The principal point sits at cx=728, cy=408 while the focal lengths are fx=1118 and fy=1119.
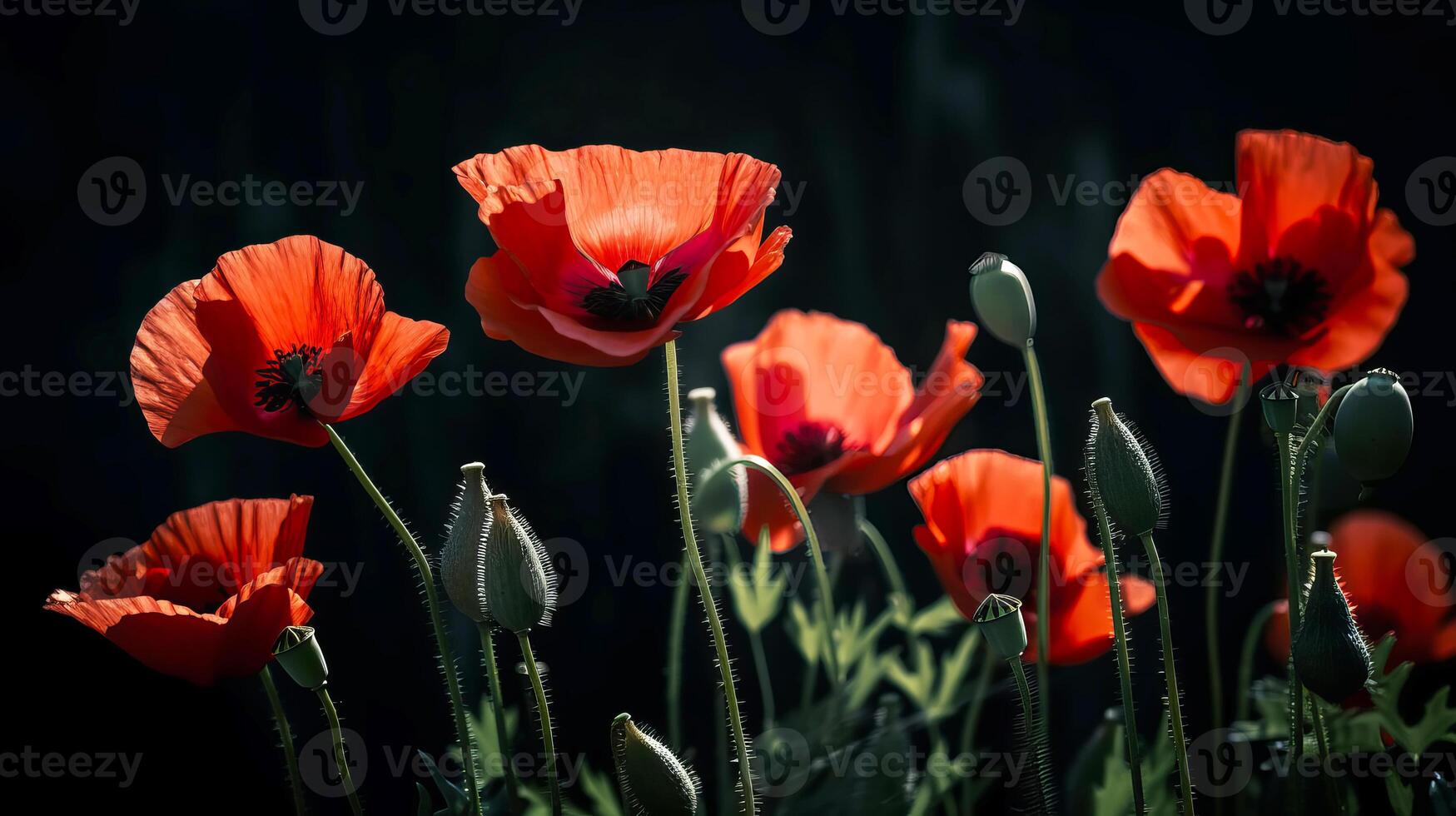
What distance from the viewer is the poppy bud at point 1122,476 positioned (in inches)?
25.0

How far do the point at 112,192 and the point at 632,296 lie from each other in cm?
90

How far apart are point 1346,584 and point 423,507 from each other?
1011 mm

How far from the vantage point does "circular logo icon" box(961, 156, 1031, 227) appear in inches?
56.4

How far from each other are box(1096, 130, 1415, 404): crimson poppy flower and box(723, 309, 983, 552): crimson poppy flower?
14 cm

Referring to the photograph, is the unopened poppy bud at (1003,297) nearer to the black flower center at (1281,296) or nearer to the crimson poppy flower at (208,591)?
the black flower center at (1281,296)

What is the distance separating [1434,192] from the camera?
1.38 metres

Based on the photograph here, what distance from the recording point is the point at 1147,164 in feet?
4.65

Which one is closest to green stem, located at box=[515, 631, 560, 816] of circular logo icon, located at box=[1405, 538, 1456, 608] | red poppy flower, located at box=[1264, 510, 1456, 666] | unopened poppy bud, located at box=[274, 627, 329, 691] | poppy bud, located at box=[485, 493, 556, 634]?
poppy bud, located at box=[485, 493, 556, 634]

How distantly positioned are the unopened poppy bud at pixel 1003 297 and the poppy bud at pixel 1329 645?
9.5 inches

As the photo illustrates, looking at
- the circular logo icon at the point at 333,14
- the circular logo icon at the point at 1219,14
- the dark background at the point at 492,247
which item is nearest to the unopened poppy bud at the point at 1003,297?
the dark background at the point at 492,247

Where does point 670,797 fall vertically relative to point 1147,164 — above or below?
below

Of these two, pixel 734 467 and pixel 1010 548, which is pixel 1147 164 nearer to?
pixel 1010 548

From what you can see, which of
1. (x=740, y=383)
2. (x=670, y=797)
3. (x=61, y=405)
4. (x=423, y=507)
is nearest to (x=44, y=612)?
(x=61, y=405)

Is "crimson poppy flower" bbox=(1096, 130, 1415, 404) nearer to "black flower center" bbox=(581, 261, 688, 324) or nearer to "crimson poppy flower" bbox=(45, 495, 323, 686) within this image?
"black flower center" bbox=(581, 261, 688, 324)
